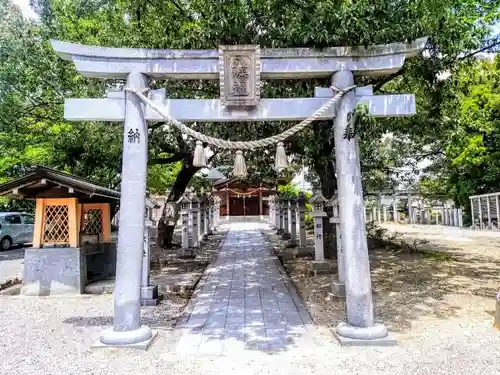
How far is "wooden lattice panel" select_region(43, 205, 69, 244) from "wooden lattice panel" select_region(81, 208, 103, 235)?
0.67 m

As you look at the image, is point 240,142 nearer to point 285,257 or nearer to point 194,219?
point 285,257

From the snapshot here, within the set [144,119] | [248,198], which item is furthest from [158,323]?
[248,198]

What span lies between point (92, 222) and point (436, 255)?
10127 millimetres

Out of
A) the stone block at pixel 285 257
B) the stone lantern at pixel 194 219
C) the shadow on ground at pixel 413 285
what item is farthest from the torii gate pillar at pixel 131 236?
the stone lantern at pixel 194 219

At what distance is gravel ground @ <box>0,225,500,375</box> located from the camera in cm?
433

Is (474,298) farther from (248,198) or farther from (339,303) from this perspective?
(248,198)

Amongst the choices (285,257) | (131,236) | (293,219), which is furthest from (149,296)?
(293,219)

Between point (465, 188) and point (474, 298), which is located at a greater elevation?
point (465, 188)

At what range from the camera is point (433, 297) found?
293 inches

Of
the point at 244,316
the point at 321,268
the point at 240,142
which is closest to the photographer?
Answer: the point at 240,142

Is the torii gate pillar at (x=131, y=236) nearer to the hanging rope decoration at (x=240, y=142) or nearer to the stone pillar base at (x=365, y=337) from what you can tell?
the hanging rope decoration at (x=240, y=142)

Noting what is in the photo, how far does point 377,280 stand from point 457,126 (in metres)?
4.96

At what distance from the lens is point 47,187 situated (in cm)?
882

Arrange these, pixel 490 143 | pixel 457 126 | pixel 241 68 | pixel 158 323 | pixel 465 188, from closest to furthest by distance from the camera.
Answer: pixel 241 68 → pixel 158 323 → pixel 457 126 → pixel 490 143 → pixel 465 188
